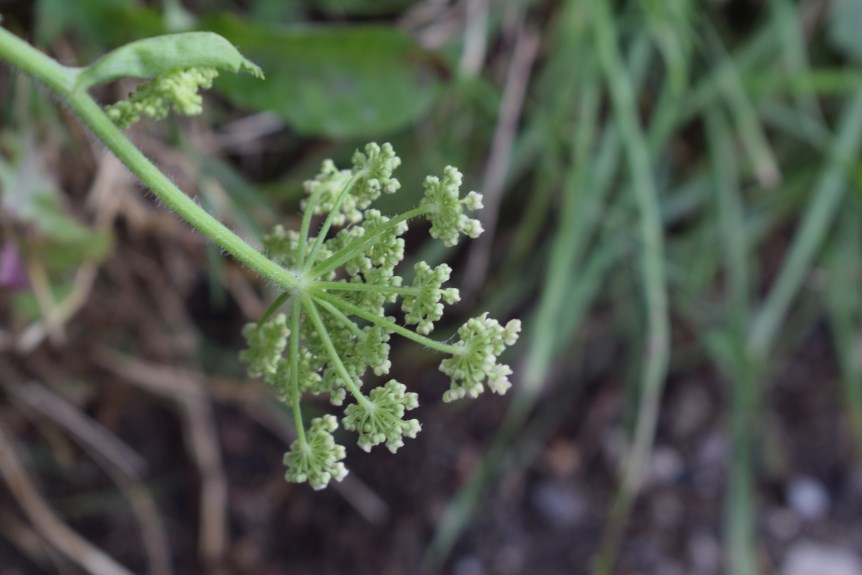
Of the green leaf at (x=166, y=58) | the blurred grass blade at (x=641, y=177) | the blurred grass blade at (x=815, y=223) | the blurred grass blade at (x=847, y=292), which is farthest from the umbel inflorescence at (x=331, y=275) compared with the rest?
the blurred grass blade at (x=847, y=292)

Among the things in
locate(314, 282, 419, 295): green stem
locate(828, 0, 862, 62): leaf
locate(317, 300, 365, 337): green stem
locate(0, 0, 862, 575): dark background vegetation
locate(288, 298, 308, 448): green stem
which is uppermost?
locate(828, 0, 862, 62): leaf

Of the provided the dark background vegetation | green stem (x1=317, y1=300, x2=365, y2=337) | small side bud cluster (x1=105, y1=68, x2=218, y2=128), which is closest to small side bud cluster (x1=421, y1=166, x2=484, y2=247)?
green stem (x1=317, y1=300, x2=365, y2=337)

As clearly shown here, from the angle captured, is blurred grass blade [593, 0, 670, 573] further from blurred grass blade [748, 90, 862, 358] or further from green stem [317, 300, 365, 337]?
green stem [317, 300, 365, 337]

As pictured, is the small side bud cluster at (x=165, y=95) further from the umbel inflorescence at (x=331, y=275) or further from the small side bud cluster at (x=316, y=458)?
the small side bud cluster at (x=316, y=458)

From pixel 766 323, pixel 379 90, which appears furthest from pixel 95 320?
pixel 766 323

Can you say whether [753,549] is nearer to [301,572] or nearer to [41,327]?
[301,572]

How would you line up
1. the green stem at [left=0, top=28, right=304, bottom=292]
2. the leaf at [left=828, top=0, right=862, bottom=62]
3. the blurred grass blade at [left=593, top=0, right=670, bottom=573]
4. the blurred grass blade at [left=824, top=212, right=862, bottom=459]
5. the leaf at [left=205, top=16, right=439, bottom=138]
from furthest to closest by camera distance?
the blurred grass blade at [left=824, top=212, right=862, bottom=459] < the leaf at [left=828, top=0, right=862, bottom=62] < the blurred grass blade at [left=593, top=0, right=670, bottom=573] < the leaf at [left=205, top=16, right=439, bottom=138] < the green stem at [left=0, top=28, right=304, bottom=292]

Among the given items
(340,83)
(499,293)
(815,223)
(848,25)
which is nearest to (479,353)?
(340,83)
